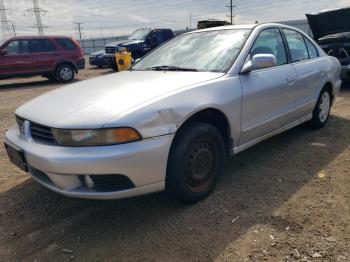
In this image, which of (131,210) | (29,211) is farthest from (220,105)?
(29,211)

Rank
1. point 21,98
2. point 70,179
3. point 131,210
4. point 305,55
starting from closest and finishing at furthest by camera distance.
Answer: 1. point 70,179
2. point 131,210
3. point 305,55
4. point 21,98

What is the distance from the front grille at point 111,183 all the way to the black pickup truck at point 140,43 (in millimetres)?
13602

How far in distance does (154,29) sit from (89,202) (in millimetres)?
14893

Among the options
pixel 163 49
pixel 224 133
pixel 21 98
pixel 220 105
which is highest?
pixel 163 49

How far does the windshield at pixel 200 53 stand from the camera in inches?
139

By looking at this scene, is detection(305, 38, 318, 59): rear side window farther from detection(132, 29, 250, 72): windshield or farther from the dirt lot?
the dirt lot

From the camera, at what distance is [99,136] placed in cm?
254

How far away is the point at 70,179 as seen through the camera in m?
2.61

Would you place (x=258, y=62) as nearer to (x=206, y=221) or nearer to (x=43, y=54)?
(x=206, y=221)

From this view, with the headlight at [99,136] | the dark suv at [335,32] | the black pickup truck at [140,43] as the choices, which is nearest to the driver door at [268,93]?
the headlight at [99,136]

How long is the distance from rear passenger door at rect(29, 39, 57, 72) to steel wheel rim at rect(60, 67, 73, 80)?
14.8 inches

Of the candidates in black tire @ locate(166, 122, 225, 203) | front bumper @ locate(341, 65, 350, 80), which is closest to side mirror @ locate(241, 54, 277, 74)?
black tire @ locate(166, 122, 225, 203)

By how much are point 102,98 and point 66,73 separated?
11.1m

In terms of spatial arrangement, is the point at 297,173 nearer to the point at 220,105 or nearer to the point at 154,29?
the point at 220,105
